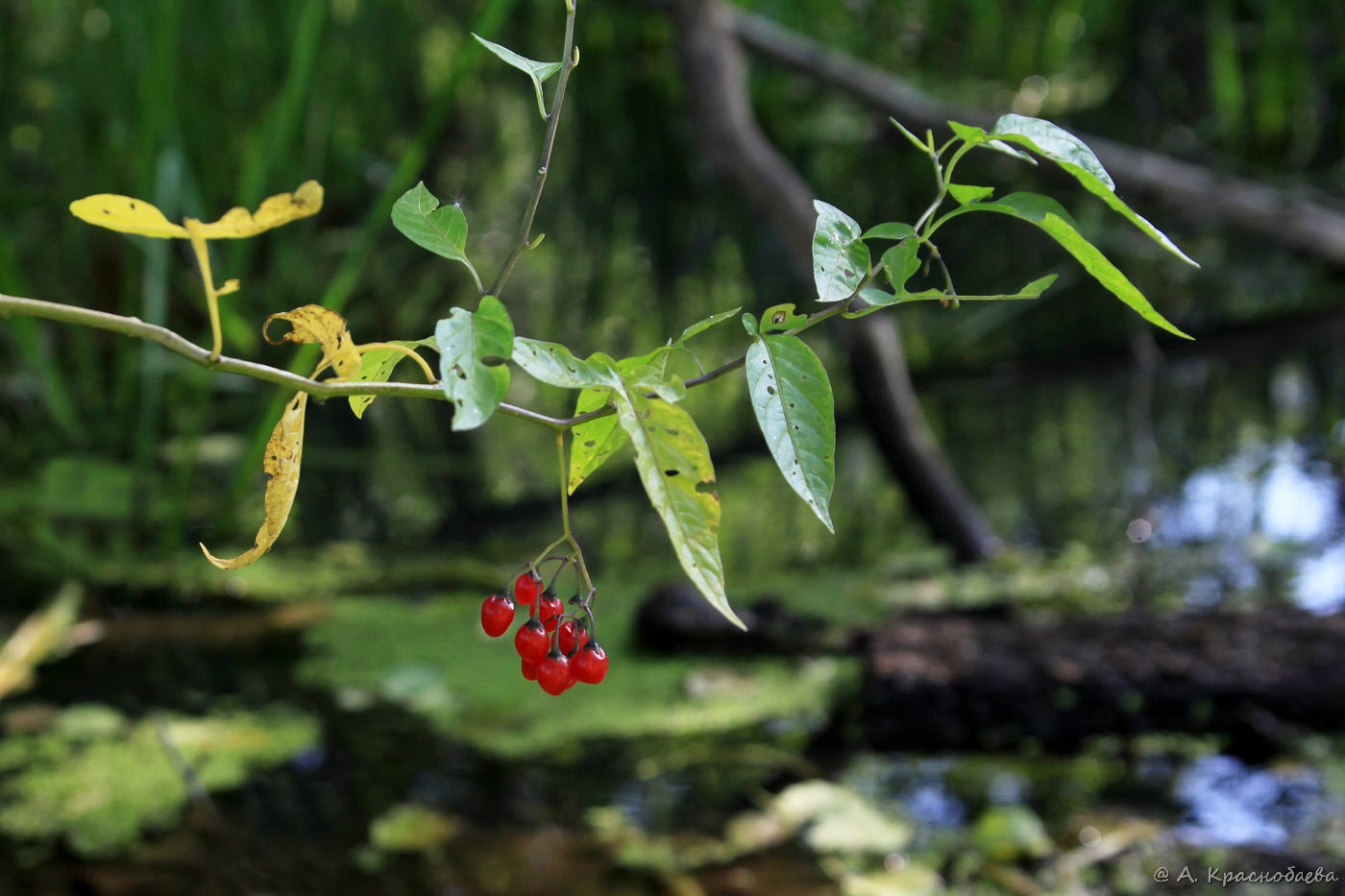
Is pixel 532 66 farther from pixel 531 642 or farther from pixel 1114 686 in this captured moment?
pixel 1114 686

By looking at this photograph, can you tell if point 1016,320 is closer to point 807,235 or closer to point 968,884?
point 807,235

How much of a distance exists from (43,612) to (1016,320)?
2.87 m

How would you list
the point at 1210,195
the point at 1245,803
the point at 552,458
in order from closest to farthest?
the point at 1245,803 → the point at 1210,195 → the point at 552,458

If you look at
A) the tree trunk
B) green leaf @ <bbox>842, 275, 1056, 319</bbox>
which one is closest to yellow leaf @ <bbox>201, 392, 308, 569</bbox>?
green leaf @ <bbox>842, 275, 1056, 319</bbox>

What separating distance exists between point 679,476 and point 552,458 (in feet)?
7.51

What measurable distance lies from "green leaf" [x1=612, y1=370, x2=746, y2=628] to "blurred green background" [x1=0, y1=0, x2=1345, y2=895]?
0.39 meters

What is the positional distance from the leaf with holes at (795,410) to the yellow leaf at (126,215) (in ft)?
0.69

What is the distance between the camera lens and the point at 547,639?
471mm

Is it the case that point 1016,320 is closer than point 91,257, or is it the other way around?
point 91,257

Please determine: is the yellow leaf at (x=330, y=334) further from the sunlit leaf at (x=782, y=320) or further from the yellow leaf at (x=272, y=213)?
the sunlit leaf at (x=782, y=320)

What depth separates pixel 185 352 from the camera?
312 mm

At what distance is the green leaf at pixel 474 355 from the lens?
0.30 meters

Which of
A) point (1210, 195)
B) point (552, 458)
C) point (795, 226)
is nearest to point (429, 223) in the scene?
point (795, 226)

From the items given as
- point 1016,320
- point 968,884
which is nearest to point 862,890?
point 968,884
